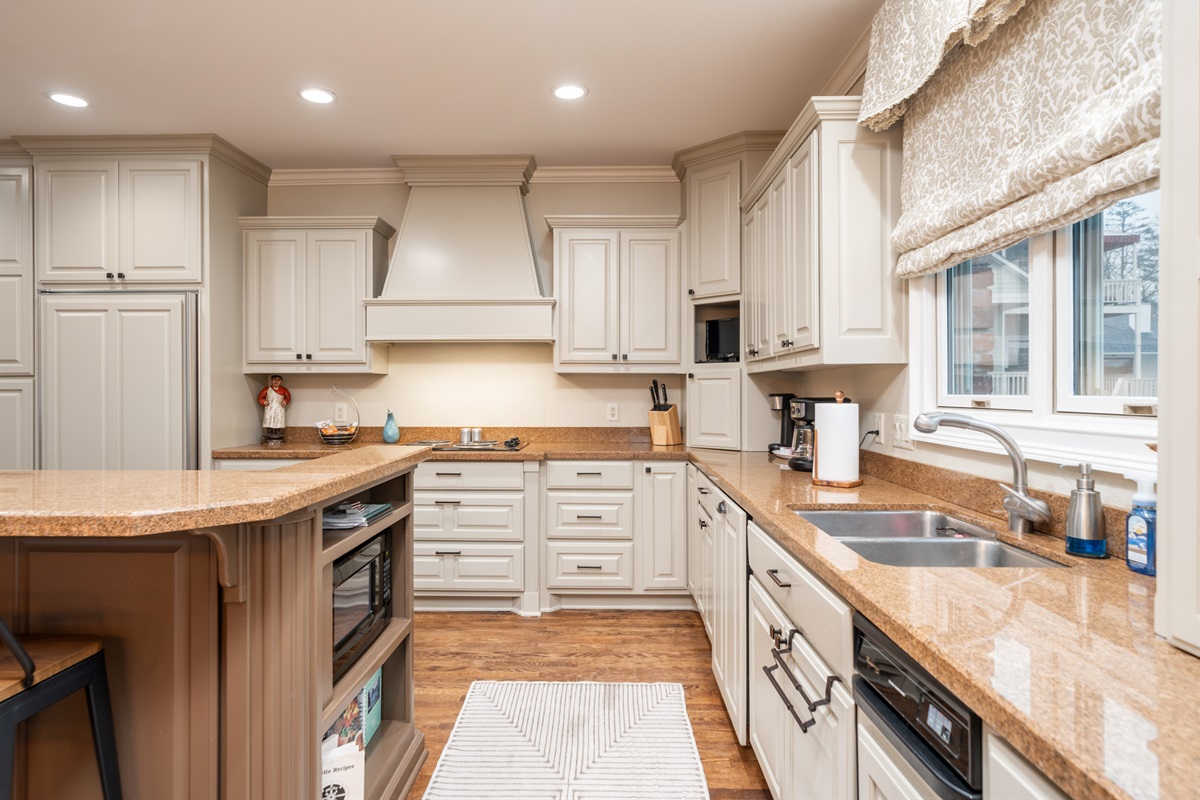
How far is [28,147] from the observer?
10.4 ft

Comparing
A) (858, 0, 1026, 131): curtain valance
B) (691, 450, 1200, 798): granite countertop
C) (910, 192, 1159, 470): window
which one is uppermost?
(858, 0, 1026, 131): curtain valance

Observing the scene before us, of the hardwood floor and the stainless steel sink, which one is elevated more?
the stainless steel sink

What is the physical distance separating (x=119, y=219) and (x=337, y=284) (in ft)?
3.75

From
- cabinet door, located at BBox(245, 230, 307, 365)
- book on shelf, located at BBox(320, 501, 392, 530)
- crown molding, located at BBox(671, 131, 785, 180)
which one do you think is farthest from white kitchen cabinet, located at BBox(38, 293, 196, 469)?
crown molding, located at BBox(671, 131, 785, 180)

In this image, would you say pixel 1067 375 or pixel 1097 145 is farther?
pixel 1067 375

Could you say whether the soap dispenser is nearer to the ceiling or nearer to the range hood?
the ceiling

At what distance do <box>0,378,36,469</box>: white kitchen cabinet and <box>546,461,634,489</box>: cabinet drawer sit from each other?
112 inches

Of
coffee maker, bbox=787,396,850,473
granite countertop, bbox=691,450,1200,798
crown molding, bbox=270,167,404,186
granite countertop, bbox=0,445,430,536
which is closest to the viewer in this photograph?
granite countertop, bbox=691,450,1200,798

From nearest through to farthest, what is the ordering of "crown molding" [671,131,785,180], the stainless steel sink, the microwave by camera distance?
the microwave, the stainless steel sink, "crown molding" [671,131,785,180]

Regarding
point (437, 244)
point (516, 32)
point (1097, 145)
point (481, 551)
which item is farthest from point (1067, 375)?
point (437, 244)

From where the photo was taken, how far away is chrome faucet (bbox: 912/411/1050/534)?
1375mm

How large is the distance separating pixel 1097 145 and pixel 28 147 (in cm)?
465

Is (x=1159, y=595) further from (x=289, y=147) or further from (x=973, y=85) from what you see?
(x=289, y=147)

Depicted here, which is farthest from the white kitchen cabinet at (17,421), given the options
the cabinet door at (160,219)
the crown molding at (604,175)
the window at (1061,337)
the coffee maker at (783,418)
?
the window at (1061,337)
